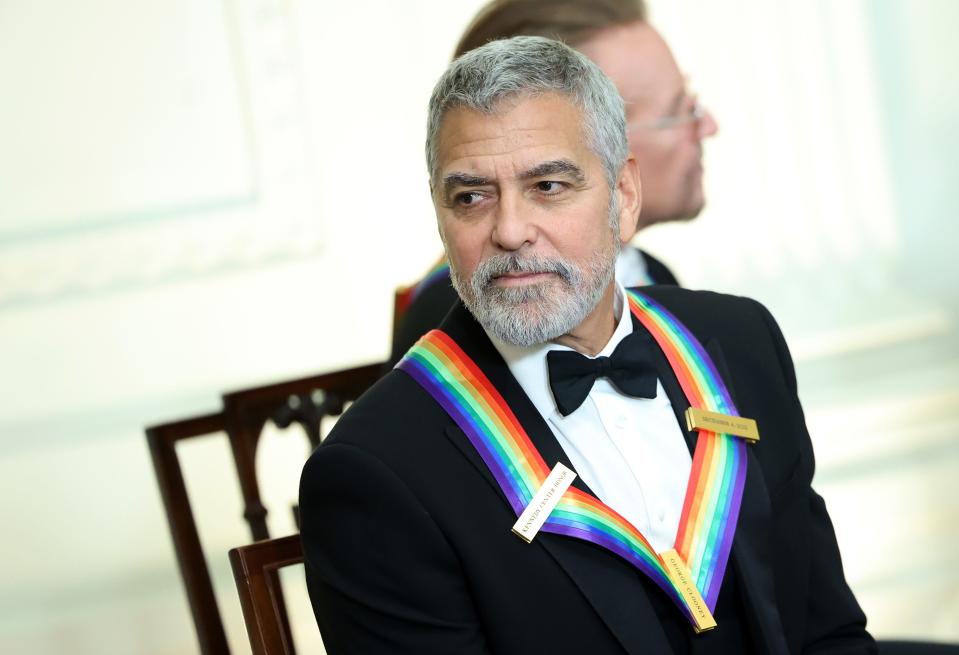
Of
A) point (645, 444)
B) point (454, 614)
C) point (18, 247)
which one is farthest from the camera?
point (18, 247)

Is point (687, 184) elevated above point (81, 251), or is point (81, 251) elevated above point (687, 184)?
point (81, 251)

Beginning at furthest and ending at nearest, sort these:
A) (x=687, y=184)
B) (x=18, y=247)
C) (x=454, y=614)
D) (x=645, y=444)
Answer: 1. (x=18, y=247)
2. (x=687, y=184)
3. (x=645, y=444)
4. (x=454, y=614)

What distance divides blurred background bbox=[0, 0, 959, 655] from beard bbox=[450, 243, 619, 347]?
10.6 ft

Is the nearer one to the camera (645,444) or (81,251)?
(645,444)

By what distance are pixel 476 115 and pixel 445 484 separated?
0.44 m

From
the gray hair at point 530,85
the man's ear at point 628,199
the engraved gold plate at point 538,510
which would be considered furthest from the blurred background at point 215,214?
the engraved gold plate at point 538,510

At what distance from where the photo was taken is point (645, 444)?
1.67 metres

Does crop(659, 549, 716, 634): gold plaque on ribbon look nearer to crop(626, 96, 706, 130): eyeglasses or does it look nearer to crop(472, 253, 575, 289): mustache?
crop(472, 253, 575, 289): mustache

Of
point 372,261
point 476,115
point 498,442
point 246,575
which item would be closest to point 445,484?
point 498,442

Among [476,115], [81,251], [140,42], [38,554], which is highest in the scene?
[140,42]

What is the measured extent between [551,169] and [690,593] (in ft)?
1.75

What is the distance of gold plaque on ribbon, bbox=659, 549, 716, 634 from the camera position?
153 centimetres

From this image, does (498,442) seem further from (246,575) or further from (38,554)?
(38,554)

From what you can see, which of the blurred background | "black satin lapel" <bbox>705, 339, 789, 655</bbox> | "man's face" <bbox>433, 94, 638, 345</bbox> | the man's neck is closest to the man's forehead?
"man's face" <bbox>433, 94, 638, 345</bbox>
